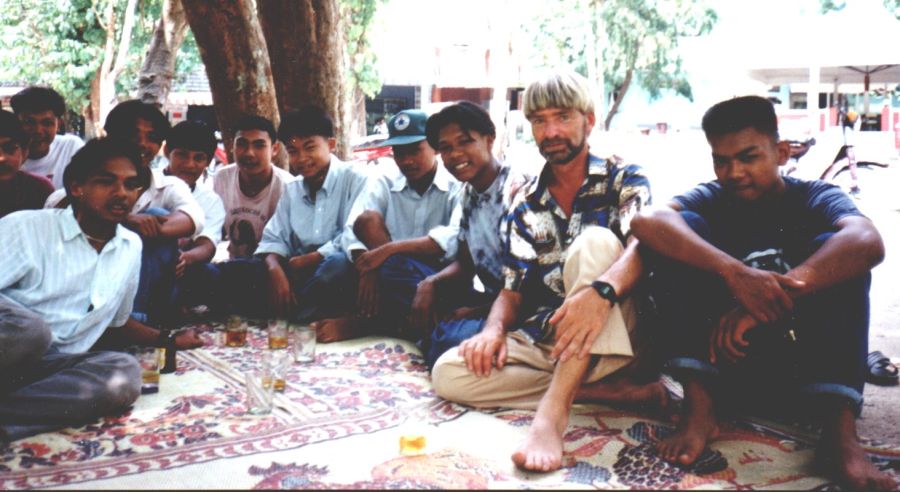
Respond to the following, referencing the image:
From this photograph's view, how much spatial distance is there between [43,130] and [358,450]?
3754mm

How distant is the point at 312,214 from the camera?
17.0ft

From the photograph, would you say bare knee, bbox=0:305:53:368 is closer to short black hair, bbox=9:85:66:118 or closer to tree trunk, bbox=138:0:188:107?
short black hair, bbox=9:85:66:118

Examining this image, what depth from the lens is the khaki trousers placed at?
296 cm

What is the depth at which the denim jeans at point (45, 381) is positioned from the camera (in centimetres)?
299

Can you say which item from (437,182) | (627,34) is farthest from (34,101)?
(627,34)

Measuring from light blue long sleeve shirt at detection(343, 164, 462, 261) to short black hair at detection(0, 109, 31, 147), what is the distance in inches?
74.0

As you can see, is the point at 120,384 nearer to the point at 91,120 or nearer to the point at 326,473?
the point at 326,473

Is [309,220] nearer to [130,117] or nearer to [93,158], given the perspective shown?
[130,117]

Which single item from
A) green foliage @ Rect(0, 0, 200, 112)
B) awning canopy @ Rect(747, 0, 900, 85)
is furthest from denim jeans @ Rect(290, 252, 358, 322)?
awning canopy @ Rect(747, 0, 900, 85)

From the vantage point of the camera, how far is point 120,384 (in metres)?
3.21

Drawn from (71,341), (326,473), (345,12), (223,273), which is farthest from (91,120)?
(326,473)

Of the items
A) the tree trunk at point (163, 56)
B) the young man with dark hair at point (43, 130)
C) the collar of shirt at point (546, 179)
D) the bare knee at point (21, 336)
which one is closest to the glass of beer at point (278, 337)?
the bare knee at point (21, 336)

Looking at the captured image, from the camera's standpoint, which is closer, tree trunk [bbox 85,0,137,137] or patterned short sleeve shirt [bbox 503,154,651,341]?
patterned short sleeve shirt [bbox 503,154,651,341]

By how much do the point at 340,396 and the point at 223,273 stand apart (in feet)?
6.29
